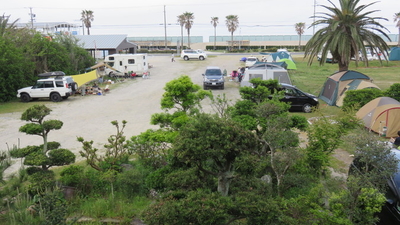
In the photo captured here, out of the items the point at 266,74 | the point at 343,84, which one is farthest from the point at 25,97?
the point at 343,84

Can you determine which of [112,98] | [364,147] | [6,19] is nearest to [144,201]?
[364,147]

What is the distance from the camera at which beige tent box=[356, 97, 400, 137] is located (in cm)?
1334

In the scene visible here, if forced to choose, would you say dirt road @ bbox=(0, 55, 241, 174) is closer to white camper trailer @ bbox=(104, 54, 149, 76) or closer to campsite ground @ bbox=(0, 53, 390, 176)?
campsite ground @ bbox=(0, 53, 390, 176)

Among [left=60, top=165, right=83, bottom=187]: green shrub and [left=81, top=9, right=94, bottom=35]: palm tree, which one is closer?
[left=60, top=165, right=83, bottom=187]: green shrub

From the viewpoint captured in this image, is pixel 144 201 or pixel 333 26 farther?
pixel 333 26

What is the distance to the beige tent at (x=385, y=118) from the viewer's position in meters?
13.3

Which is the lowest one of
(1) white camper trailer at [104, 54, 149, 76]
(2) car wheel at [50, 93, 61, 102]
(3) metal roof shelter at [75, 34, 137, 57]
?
(2) car wheel at [50, 93, 61, 102]

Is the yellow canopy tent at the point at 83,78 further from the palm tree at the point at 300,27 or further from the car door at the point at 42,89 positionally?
the palm tree at the point at 300,27

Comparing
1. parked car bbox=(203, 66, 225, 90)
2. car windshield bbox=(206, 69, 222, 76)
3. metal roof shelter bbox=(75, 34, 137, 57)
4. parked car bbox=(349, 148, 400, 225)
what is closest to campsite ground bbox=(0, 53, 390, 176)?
parked car bbox=(203, 66, 225, 90)

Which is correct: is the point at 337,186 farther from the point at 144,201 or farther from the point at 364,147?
the point at 144,201

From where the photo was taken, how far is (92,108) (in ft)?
65.2

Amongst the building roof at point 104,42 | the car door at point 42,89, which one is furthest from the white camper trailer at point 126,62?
the car door at point 42,89

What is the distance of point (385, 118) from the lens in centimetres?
1348

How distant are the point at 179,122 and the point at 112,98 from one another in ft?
46.2
